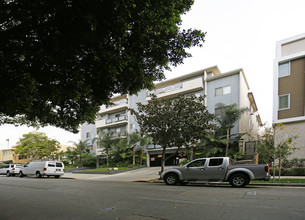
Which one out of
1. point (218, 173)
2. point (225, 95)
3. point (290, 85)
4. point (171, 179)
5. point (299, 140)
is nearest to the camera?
point (218, 173)

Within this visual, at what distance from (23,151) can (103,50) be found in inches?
1884

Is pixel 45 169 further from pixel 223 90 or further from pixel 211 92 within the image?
pixel 223 90

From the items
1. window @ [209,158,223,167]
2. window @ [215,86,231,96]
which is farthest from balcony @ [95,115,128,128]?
window @ [209,158,223,167]

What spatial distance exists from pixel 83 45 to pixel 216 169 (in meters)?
8.93

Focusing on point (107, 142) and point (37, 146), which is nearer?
point (107, 142)

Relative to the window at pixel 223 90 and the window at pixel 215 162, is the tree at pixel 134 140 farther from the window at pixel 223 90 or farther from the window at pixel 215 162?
the window at pixel 215 162

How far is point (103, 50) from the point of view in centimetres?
616

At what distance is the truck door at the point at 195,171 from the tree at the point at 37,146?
1509 inches

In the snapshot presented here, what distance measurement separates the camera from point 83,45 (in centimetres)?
653

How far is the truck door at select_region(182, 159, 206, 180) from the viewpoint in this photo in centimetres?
1198

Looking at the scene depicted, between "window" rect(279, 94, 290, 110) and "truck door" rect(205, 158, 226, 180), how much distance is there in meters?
10.0

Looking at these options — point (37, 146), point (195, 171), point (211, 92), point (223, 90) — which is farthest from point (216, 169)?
point (37, 146)

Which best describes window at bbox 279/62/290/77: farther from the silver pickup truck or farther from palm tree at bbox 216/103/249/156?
the silver pickup truck

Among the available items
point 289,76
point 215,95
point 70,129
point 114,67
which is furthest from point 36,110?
point 215,95
